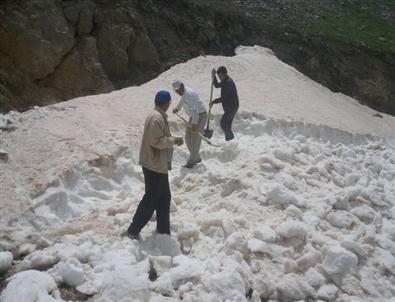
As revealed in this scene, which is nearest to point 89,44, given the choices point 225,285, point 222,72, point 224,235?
point 222,72

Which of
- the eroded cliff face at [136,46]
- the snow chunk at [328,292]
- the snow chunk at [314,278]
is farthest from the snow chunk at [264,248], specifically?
the eroded cliff face at [136,46]

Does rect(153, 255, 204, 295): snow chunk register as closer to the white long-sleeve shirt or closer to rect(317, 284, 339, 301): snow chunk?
rect(317, 284, 339, 301): snow chunk

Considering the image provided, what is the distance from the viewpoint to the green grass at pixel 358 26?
2056 cm

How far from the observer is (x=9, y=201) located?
20.9ft

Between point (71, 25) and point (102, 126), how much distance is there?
6.43m

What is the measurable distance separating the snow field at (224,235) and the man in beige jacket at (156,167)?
225 millimetres

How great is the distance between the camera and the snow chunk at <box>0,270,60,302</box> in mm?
4660

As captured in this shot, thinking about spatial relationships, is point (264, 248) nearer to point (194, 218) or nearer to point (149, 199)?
point (194, 218)

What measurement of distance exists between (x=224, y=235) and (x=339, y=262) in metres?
1.44

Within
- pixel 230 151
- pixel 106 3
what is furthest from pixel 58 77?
pixel 230 151

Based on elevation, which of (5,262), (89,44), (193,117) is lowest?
(5,262)

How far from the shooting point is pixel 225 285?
521cm

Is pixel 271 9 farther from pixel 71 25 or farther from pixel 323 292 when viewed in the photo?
pixel 323 292

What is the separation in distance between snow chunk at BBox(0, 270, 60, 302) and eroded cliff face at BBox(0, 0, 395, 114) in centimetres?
628
